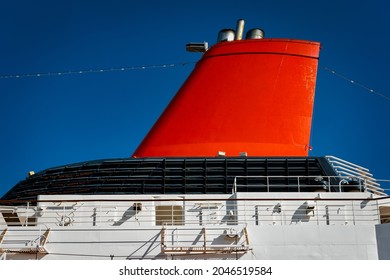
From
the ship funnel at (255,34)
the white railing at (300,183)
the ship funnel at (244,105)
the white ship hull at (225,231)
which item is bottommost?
the white ship hull at (225,231)

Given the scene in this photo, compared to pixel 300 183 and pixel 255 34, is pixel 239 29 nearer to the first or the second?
pixel 255 34

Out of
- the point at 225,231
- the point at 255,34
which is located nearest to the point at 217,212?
the point at 225,231

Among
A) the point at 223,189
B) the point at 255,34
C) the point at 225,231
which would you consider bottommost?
the point at 225,231

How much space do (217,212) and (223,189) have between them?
1235mm

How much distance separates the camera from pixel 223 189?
1238 centimetres

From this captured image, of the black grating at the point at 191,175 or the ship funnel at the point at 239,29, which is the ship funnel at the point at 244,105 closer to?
the ship funnel at the point at 239,29

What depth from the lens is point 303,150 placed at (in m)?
13.9

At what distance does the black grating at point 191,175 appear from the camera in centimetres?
1237

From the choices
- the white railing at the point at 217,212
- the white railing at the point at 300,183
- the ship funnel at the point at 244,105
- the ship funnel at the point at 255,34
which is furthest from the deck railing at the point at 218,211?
the ship funnel at the point at 255,34

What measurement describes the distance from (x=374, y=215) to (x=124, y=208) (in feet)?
17.8

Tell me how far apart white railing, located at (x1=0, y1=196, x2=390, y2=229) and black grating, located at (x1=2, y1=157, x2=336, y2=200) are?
88 cm

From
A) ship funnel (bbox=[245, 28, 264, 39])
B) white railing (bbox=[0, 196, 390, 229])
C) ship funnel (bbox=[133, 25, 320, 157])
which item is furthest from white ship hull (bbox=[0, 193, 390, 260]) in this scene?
ship funnel (bbox=[245, 28, 264, 39])

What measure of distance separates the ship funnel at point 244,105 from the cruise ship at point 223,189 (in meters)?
0.03

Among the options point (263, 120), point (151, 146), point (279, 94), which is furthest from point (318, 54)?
point (151, 146)
